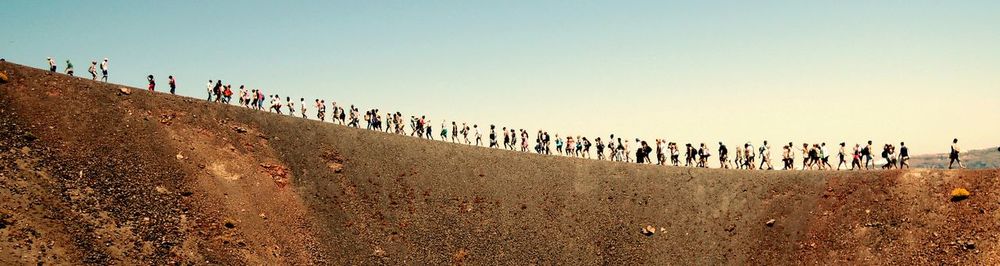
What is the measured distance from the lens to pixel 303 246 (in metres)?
32.0

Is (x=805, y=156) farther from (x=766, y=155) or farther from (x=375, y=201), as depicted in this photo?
(x=375, y=201)

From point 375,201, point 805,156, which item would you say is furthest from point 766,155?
point 375,201

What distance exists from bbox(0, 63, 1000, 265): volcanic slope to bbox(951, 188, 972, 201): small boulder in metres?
0.48

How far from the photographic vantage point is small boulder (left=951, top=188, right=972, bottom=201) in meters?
32.8

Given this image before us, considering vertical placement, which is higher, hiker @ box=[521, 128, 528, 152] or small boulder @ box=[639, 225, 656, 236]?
hiker @ box=[521, 128, 528, 152]

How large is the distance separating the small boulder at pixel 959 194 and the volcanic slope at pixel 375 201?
0.48 metres

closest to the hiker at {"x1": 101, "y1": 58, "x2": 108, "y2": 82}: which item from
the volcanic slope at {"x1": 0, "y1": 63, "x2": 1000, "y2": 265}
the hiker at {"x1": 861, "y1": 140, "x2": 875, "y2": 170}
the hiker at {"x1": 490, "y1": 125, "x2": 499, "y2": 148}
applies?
the volcanic slope at {"x1": 0, "y1": 63, "x2": 1000, "y2": 265}

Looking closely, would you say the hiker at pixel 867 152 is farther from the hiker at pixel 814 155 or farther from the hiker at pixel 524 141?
the hiker at pixel 524 141

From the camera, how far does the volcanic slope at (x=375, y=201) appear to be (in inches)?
1088

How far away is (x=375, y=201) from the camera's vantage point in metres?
37.4

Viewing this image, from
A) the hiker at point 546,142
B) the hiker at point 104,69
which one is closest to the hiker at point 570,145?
the hiker at point 546,142

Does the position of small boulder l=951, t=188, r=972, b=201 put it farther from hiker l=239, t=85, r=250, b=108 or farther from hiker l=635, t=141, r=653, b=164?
hiker l=239, t=85, r=250, b=108

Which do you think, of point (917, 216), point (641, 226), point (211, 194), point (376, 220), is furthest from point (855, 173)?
point (211, 194)

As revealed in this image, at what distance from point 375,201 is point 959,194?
32.9 meters
